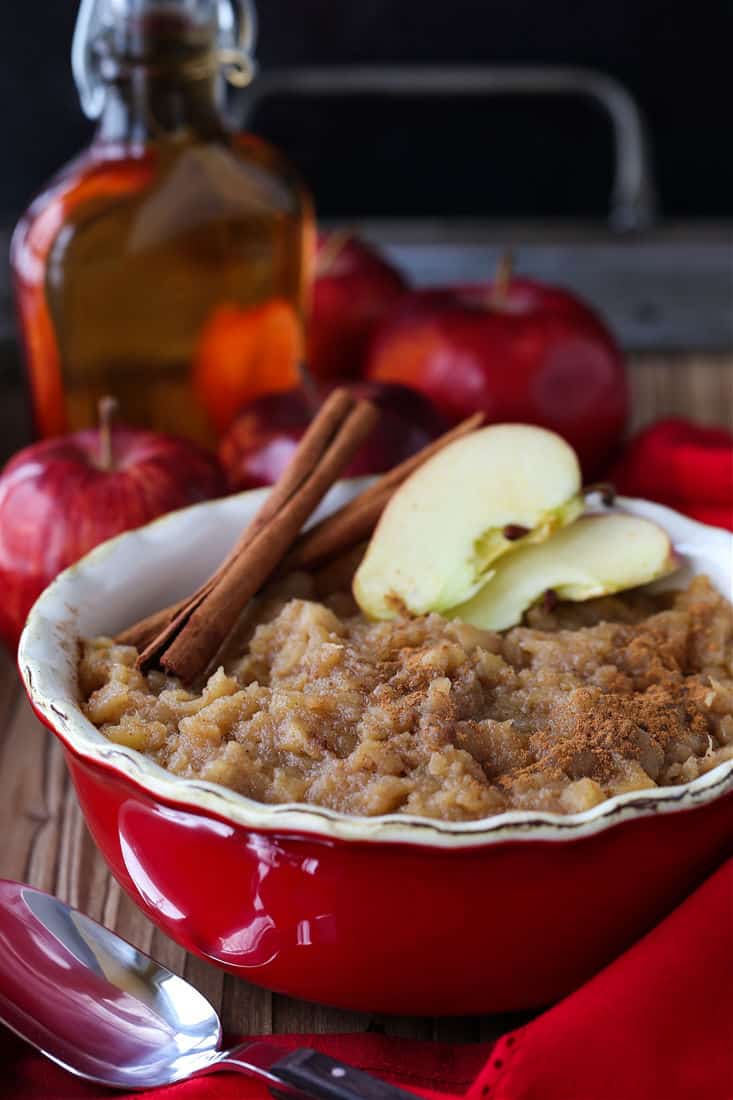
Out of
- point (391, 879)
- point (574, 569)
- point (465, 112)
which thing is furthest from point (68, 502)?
point (465, 112)

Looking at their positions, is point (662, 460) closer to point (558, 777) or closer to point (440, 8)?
point (558, 777)

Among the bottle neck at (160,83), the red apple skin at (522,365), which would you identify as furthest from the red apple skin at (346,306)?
the bottle neck at (160,83)

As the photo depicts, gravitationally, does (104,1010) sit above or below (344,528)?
below

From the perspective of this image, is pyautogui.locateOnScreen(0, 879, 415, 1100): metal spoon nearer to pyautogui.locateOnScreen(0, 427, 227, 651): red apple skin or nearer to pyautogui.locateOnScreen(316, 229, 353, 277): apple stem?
pyautogui.locateOnScreen(0, 427, 227, 651): red apple skin

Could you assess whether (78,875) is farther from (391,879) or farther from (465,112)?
(465,112)

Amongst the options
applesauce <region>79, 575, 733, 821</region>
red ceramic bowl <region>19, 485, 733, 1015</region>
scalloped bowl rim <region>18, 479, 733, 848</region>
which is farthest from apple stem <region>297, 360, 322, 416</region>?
red ceramic bowl <region>19, 485, 733, 1015</region>
